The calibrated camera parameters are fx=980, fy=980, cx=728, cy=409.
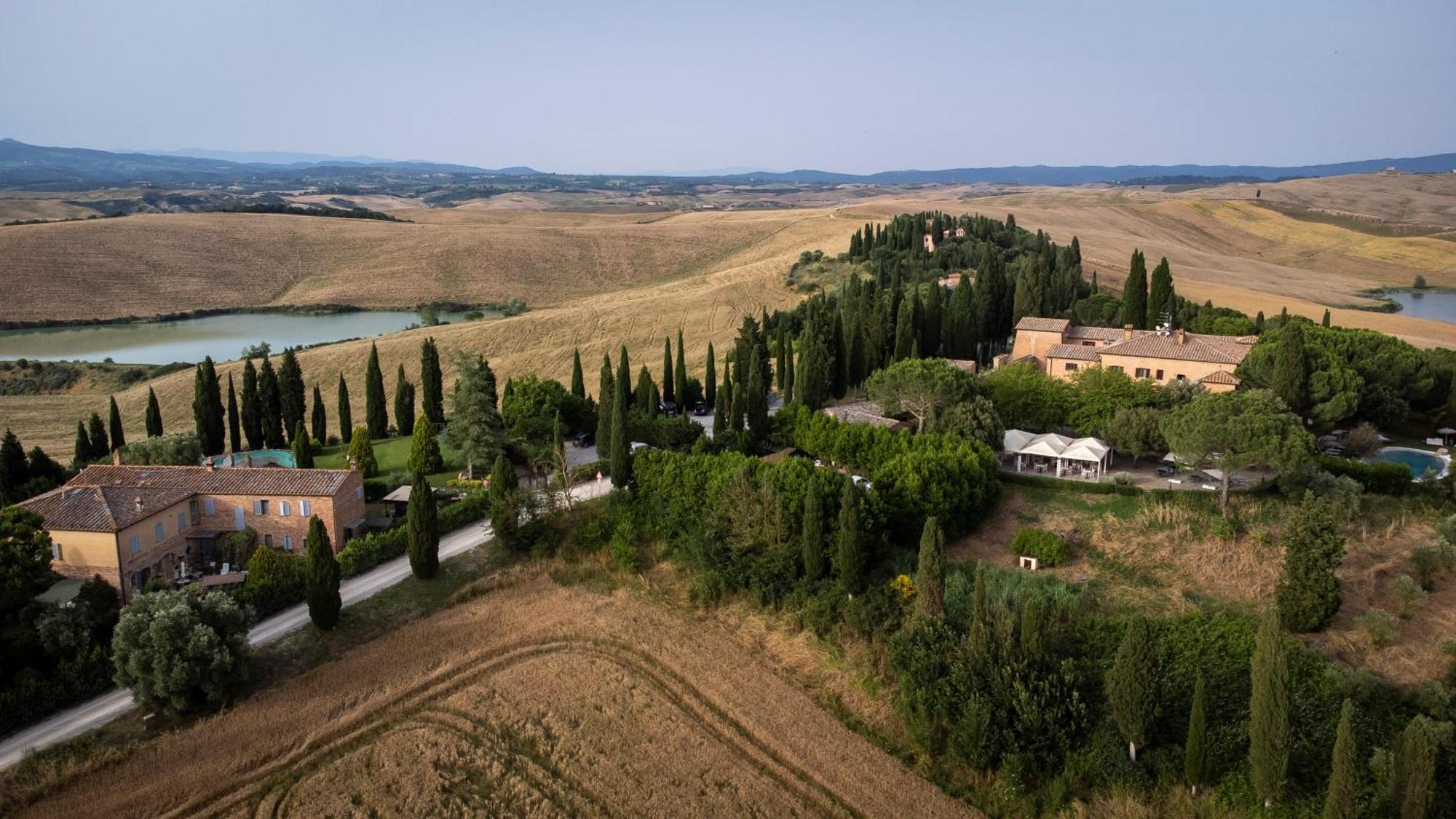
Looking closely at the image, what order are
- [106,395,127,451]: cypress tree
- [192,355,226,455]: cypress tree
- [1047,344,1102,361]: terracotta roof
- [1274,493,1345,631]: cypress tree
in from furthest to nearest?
[192,355,226,455]: cypress tree
[106,395,127,451]: cypress tree
[1047,344,1102,361]: terracotta roof
[1274,493,1345,631]: cypress tree

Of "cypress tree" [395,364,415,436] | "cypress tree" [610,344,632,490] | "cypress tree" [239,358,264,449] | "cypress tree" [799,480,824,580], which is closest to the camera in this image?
"cypress tree" [799,480,824,580]

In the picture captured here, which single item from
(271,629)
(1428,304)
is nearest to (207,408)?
(271,629)

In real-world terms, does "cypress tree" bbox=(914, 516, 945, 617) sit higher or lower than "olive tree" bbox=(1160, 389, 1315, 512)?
lower

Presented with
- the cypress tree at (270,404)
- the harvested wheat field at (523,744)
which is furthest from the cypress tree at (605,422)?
the cypress tree at (270,404)

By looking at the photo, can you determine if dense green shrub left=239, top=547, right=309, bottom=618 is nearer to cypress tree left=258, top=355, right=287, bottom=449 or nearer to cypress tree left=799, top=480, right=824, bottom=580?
cypress tree left=799, top=480, right=824, bottom=580

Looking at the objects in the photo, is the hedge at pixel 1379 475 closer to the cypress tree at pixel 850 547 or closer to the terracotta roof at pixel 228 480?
the cypress tree at pixel 850 547

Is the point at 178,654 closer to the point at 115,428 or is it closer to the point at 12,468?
the point at 12,468

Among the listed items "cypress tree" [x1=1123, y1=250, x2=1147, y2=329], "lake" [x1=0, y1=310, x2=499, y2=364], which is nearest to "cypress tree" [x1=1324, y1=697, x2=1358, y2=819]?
"cypress tree" [x1=1123, y1=250, x2=1147, y2=329]
